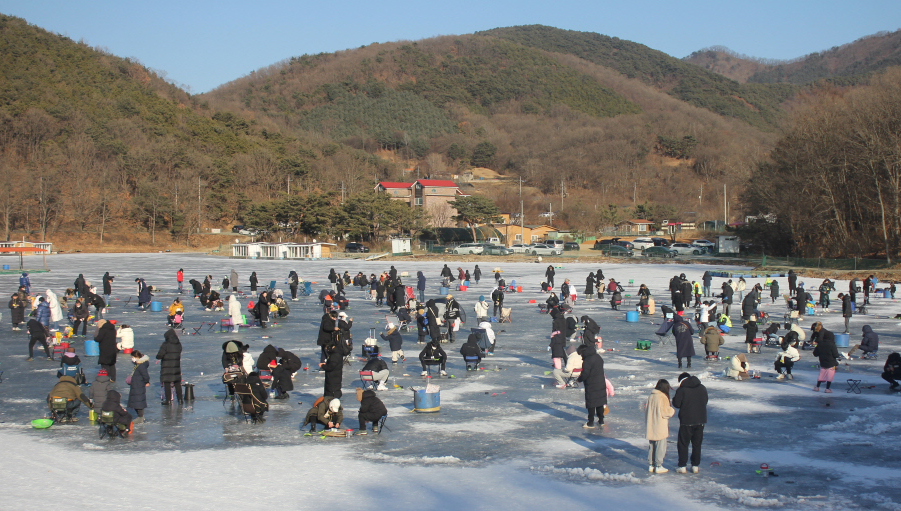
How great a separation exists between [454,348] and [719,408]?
797 centimetres

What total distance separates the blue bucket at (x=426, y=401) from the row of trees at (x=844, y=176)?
1551 inches

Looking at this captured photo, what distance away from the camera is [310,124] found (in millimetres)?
199875

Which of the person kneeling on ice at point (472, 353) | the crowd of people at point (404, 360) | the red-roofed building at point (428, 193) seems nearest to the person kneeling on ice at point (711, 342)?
the crowd of people at point (404, 360)

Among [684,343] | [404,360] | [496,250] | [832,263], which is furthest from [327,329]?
[496,250]

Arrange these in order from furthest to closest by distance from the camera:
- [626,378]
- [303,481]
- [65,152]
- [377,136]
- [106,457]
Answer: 1. [377,136]
2. [65,152]
3. [626,378]
4. [106,457]
5. [303,481]

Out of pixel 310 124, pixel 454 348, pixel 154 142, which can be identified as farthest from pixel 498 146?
pixel 454 348

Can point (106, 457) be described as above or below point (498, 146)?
below

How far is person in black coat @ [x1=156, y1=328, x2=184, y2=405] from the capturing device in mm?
12539

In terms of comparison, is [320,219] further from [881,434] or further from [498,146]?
[498,146]

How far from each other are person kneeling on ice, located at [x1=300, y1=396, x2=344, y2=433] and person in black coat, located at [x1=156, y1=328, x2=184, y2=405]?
307cm

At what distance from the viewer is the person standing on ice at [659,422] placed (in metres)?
9.03

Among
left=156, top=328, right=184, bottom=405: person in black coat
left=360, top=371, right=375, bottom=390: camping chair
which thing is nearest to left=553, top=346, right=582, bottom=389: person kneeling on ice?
left=360, top=371, right=375, bottom=390: camping chair

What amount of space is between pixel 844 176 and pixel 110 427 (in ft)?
155

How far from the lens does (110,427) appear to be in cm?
1086
